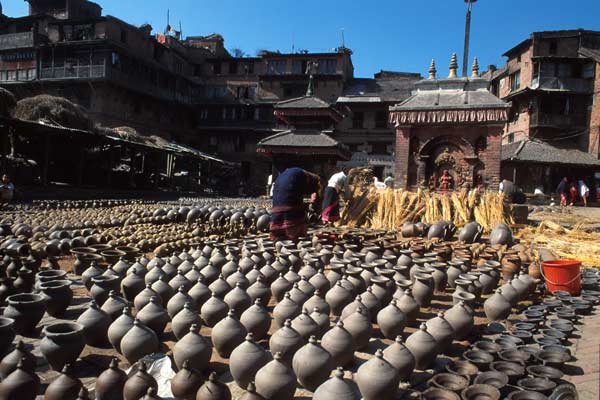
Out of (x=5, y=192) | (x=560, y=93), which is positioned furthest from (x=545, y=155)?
(x=5, y=192)

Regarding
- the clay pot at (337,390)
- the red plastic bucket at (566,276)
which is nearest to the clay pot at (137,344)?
the clay pot at (337,390)

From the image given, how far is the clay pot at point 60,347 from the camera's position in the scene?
3264 millimetres

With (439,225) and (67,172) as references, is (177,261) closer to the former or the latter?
(439,225)

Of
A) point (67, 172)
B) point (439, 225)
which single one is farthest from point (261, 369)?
point (67, 172)

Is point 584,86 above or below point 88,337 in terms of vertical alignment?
above

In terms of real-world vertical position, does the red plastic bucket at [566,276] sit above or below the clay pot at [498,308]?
above

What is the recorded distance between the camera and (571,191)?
85.9ft

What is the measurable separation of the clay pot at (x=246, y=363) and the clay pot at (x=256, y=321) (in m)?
0.76

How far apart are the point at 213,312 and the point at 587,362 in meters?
3.64

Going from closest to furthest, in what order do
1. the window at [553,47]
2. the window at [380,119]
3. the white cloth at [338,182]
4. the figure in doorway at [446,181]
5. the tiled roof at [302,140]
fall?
the white cloth at [338,182] < the figure in doorway at [446,181] < the tiled roof at [302,140] < the window at [553,47] < the window at [380,119]

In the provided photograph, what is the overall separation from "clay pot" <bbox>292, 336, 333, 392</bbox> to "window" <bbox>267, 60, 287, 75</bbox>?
3968cm

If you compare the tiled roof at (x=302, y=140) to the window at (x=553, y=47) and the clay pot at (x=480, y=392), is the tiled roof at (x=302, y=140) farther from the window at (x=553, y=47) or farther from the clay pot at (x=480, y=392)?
the window at (x=553, y=47)

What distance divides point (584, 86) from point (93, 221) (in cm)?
3665

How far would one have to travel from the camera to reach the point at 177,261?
20.0ft
